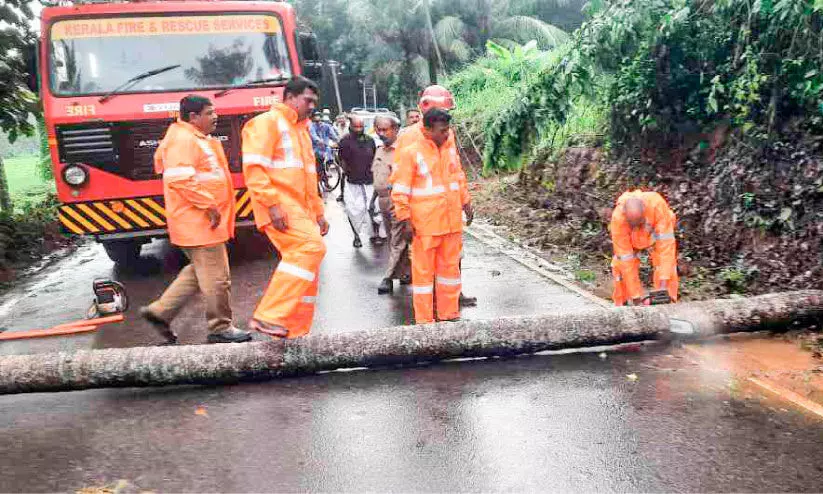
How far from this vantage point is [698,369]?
4.39 metres

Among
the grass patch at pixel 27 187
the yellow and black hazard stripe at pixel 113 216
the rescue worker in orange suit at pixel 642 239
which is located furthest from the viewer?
the grass patch at pixel 27 187

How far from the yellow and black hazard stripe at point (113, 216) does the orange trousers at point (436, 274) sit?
11.7 feet

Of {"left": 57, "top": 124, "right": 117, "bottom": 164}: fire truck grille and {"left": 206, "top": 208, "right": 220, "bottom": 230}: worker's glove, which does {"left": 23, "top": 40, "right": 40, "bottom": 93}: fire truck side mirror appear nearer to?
{"left": 57, "top": 124, "right": 117, "bottom": 164}: fire truck grille

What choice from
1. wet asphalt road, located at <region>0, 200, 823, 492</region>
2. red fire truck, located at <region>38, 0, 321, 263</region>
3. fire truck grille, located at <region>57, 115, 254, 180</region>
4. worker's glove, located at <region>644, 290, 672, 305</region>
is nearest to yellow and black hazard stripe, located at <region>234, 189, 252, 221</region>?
red fire truck, located at <region>38, 0, 321, 263</region>

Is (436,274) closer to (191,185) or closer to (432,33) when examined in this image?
(191,185)

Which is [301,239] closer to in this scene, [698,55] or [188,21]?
[188,21]

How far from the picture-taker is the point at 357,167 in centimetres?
889

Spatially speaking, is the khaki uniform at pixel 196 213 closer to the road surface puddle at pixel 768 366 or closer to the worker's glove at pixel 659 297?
the worker's glove at pixel 659 297

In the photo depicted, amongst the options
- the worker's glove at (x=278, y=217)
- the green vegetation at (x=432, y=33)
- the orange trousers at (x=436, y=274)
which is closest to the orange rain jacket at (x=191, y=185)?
the worker's glove at (x=278, y=217)

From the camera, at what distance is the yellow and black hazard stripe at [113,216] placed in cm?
718

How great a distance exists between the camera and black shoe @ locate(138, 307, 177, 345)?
16.3 feet

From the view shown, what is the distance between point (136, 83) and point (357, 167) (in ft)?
9.37

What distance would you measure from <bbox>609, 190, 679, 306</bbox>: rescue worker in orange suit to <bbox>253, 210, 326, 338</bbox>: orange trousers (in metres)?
2.40

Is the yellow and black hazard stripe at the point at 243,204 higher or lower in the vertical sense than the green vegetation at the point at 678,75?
lower
